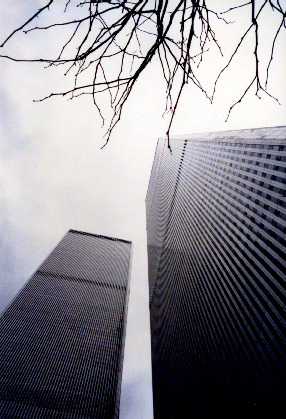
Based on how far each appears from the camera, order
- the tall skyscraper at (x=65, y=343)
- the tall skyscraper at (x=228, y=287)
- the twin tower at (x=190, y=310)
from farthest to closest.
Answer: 1. the tall skyscraper at (x=65, y=343)
2. the twin tower at (x=190, y=310)
3. the tall skyscraper at (x=228, y=287)

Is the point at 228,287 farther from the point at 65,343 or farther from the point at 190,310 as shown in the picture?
the point at 65,343

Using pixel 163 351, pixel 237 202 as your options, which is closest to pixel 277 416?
pixel 237 202

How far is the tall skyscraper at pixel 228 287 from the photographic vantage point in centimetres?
3631

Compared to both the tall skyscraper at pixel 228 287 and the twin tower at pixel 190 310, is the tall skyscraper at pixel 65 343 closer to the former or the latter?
the twin tower at pixel 190 310

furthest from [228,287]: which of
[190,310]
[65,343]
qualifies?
[65,343]

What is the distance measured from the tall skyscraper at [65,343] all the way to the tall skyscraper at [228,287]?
1700 cm

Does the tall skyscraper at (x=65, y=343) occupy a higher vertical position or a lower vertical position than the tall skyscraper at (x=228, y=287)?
lower

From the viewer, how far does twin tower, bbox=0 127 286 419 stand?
38.5 m

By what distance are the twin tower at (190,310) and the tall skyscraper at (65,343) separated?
0.92ft

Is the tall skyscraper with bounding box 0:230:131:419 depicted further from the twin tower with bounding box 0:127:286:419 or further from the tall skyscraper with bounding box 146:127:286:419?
the tall skyscraper with bounding box 146:127:286:419

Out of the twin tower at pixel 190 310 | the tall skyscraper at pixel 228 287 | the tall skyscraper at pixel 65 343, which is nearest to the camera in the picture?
the tall skyscraper at pixel 228 287

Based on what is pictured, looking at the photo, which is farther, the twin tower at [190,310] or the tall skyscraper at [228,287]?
the twin tower at [190,310]

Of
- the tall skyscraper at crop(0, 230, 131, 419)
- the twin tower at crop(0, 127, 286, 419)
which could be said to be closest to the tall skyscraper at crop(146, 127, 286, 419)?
the twin tower at crop(0, 127, 286, 419)

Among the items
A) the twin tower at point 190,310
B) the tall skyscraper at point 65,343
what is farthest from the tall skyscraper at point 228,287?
the tall skyscraper at point 65,343
